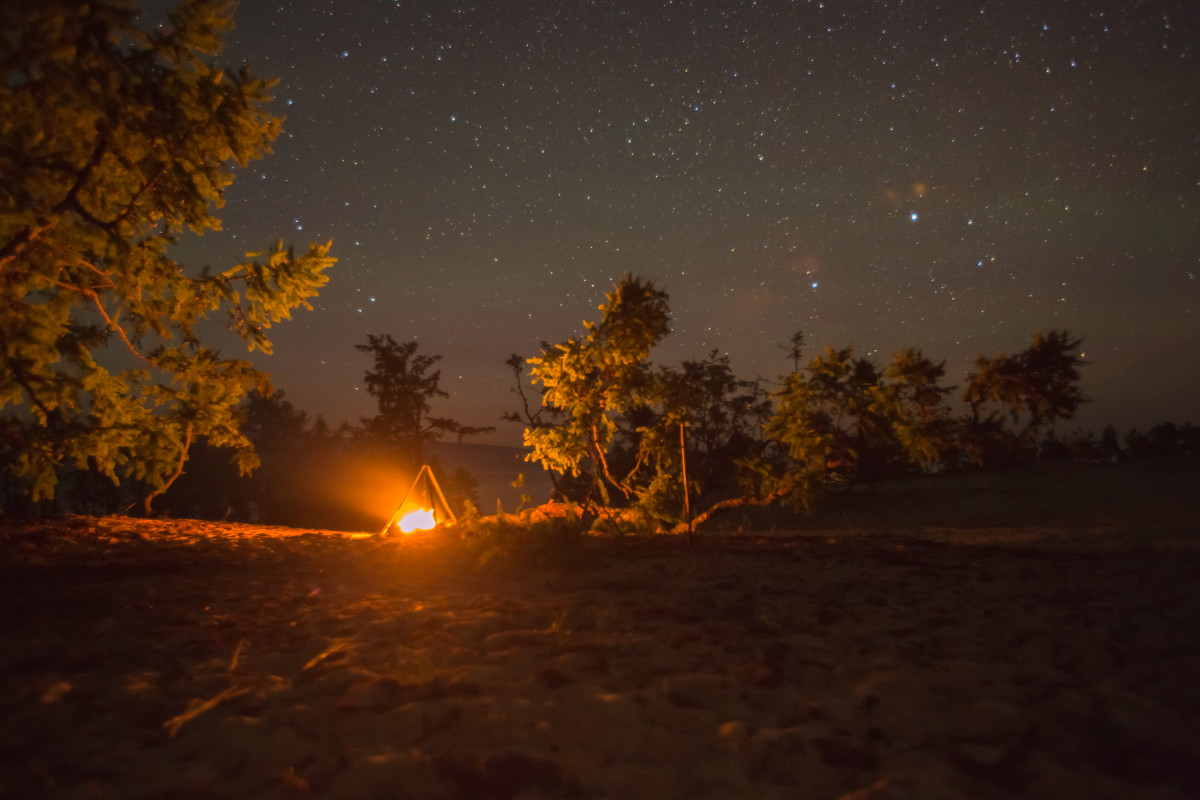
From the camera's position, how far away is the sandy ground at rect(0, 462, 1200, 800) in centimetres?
206

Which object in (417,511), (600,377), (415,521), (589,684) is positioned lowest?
(589,684)

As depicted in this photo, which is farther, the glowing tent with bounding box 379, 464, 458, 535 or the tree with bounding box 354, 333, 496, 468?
the tree with bounding box 354, 333, 496, 468

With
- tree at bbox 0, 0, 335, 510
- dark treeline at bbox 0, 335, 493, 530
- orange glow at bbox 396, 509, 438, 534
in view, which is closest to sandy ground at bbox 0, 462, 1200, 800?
tree at bbox 0, 0, 335, 510

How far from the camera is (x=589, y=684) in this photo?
2.85 metres

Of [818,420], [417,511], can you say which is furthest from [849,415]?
[417,511]

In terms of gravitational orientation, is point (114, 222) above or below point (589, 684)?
above

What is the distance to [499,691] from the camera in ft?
9.05

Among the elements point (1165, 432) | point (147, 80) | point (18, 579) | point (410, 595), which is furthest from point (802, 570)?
point (1165, 432)

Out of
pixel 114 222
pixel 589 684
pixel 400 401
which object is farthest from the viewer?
pixel 400 401

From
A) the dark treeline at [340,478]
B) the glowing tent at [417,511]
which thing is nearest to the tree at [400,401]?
the dark treeline at [340,478]

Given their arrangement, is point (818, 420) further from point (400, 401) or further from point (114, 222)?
point (400, 401)

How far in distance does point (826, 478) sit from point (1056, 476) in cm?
1519

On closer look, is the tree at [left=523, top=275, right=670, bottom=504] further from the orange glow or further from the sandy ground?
the sandy ground

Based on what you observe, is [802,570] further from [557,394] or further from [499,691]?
[557,394]
